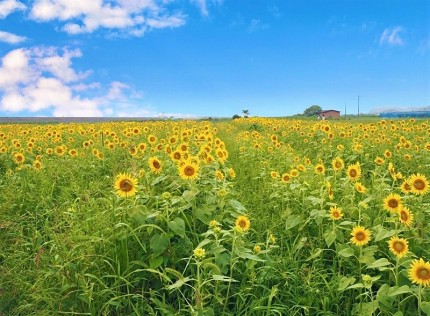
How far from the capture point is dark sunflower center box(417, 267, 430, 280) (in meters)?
2.60

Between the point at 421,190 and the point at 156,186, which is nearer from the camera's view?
the point at 421,190

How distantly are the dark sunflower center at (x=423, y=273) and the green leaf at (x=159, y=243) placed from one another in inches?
68.4

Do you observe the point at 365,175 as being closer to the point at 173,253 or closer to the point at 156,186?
the point at 156,186

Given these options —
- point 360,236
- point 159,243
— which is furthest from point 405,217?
point 159,243

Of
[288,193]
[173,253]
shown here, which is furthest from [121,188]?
[288,193]

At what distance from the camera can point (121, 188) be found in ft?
10.7

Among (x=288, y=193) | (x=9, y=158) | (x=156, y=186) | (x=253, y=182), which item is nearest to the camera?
(x=156, y=186)

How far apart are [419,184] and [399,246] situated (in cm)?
109

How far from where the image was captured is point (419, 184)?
3.72 metres

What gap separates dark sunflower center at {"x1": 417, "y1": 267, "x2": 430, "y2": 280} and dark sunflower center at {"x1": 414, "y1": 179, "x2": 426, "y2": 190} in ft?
4.24

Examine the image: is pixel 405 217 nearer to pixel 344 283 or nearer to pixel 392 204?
pixel 392 204

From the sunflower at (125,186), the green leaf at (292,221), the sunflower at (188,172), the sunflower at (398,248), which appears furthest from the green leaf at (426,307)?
the sunflower at (125,186)

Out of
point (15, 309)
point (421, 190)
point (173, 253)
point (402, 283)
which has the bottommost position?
point (15, 309)

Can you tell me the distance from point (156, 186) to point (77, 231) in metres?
0.83
